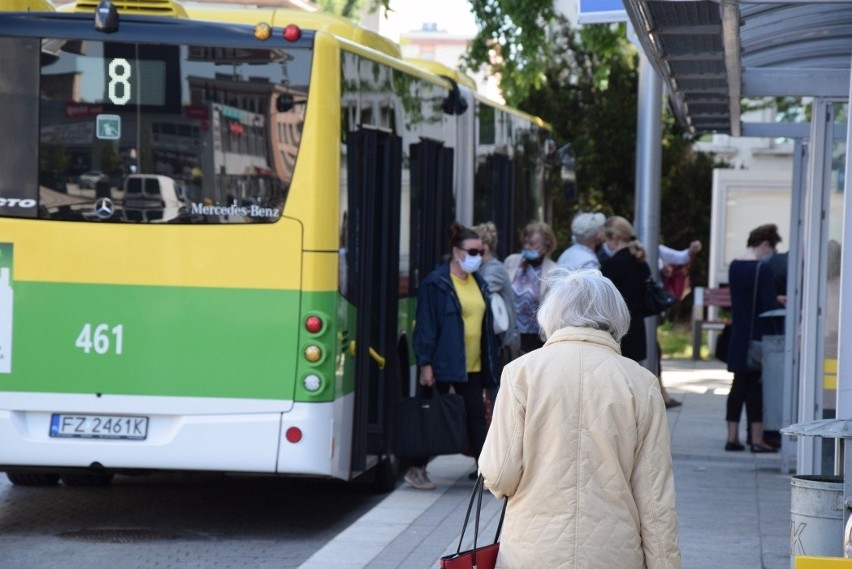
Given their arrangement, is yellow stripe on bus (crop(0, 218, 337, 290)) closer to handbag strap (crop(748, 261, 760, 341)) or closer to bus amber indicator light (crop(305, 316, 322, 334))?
bus amber indicator light (crop(305, 316, 322, 334))

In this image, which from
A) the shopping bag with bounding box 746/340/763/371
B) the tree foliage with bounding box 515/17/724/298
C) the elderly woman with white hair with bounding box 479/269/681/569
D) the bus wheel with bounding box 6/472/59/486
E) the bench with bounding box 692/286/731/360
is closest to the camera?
the elderly woman with white hair with bounding box 479/269/681/569

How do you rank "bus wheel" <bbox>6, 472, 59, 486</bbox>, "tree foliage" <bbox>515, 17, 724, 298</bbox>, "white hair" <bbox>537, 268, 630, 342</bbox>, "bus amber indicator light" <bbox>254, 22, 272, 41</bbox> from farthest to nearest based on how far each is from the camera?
1. "tree foliage" <bbox>515, 17, 724, 298</bbox>
2. "bus wheel" <bbox>6, 472, 59, 486</bbox>
3. "bus amber indicator light" <bbox>254, 22, 272, 41</bbox>
4. "white hair" <bbox>537, 268, 630, 342</bbox>

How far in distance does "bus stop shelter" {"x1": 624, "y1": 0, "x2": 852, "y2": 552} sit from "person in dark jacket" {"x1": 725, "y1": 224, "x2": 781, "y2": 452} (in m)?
2.14

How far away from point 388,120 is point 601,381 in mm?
5896

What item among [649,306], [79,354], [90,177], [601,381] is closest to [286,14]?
[90,177]

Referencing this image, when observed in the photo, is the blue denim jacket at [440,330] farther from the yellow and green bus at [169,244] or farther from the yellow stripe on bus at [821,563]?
the yellow stripe on bus at [821,563]

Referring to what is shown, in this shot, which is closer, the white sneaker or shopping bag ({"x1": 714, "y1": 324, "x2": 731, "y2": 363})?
the white sneaker

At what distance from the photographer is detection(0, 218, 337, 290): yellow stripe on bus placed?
869 centimetres

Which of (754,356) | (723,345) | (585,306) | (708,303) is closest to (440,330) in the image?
(754,356)

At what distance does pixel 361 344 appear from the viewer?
378 inches

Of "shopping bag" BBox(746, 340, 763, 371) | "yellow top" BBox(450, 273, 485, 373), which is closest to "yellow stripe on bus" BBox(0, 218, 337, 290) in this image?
"yellow top" BBox(450, 273, 485, 373)

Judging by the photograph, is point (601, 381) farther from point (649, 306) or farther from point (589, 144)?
point (589, 144)

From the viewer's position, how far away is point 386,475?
10.9 m

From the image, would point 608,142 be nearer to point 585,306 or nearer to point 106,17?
point 106,17
